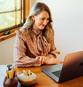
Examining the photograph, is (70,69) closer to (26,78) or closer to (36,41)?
(26,78)

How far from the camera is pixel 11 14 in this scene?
3352 mm

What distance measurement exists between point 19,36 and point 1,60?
1096 mm

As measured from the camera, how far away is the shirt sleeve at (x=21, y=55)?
77.3 inches

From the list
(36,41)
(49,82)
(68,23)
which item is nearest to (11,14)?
(68,23)

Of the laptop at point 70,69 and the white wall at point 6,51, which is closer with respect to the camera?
the laptop at point 70,69

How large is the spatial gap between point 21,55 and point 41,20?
1.34 feet

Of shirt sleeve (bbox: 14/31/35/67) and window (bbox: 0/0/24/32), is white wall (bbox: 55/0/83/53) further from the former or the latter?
shirt sleeve (bbox: 14/31/35/67)

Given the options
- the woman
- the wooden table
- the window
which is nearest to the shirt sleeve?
the woman

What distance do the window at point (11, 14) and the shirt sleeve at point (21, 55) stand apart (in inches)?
42.2

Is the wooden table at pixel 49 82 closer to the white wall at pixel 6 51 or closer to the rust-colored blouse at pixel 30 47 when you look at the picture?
the rust-colored blouse at pixel 30 47

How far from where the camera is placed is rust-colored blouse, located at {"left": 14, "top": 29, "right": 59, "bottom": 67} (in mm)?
2031

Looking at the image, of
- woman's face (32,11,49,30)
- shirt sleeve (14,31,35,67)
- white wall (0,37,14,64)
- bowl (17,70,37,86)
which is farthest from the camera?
white wall (0,37,14,64)

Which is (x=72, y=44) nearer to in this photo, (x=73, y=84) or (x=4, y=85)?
(x=73, y=84)

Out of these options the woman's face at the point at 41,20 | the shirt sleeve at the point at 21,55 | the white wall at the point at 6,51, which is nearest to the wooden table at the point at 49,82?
the shirt sleeve at the point at 21,55
